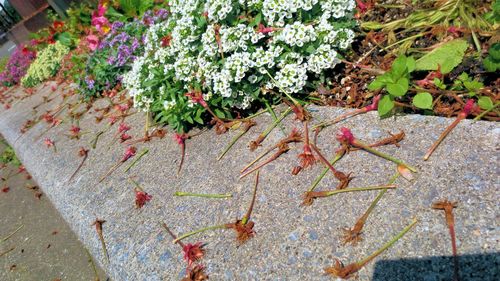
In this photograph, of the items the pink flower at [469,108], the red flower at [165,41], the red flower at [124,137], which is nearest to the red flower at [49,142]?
the red flower at [124,137]

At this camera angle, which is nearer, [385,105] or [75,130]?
[385,105]

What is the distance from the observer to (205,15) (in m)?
2.34

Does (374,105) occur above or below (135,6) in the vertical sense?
below

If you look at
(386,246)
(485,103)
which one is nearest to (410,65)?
(485,103)

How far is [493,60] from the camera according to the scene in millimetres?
1668

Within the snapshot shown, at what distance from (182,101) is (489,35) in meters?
1.72

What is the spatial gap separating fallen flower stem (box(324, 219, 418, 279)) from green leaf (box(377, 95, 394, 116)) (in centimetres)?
58

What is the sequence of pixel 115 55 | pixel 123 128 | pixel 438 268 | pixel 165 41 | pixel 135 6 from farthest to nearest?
pixel 135 6 → pixel 115 55 → pixel 123 128 → pixel 165 41 → pixel 438 268

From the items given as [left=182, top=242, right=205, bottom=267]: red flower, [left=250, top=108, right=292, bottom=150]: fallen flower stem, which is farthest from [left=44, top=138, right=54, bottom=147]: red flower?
[left=182, top=242, right=205, bottom=267]: red flower

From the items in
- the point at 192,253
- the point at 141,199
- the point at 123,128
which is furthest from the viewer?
the point at 123,128

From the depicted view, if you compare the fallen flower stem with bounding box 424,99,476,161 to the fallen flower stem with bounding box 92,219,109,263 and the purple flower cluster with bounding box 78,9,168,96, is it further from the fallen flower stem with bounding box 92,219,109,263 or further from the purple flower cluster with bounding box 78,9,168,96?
the purple flower cluster with bounding box 78,9,168,96

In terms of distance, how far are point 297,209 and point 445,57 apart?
3.58 ft

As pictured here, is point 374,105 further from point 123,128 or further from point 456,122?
point 123,128

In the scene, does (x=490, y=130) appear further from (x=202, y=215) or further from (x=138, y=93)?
(x=138, y=93)
